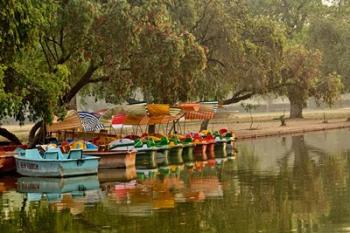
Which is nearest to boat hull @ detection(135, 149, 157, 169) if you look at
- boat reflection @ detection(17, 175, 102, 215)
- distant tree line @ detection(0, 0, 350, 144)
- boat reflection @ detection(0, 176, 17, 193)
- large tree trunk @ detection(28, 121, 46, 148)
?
distant tree line @ detection(0, 0, 350, 144)

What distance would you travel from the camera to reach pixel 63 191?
22625 millimetres

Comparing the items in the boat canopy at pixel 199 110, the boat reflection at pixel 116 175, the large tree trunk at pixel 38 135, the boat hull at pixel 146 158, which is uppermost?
the boat canopy at pixel 199 110

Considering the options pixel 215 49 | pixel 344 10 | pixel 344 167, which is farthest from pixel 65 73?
pixel 344 10

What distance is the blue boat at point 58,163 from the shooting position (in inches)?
1023

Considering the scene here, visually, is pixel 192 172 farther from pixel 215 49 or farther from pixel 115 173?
pixel 215 49

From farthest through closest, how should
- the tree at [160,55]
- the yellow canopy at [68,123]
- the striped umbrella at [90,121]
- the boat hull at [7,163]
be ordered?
the tree at [160,55]
the striped umbrella at [90,121]
the yellow canopy at [68,123]
the boat hull at [7,163]

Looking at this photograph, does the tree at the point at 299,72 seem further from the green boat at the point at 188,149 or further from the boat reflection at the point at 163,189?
the boat reflection at the point at 163,189

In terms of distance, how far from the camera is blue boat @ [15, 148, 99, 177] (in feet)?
85.3

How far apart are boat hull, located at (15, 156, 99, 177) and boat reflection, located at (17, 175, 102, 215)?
0.24 metres

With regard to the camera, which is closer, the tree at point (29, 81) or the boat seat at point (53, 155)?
the tree at point (29, 81)

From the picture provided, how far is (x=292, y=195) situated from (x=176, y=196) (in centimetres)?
333

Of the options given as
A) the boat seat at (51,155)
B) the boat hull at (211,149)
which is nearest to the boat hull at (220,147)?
the boat hull at (211,149)

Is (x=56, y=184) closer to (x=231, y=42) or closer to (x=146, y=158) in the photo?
(x=146, y=158)

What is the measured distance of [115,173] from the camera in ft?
90.8
